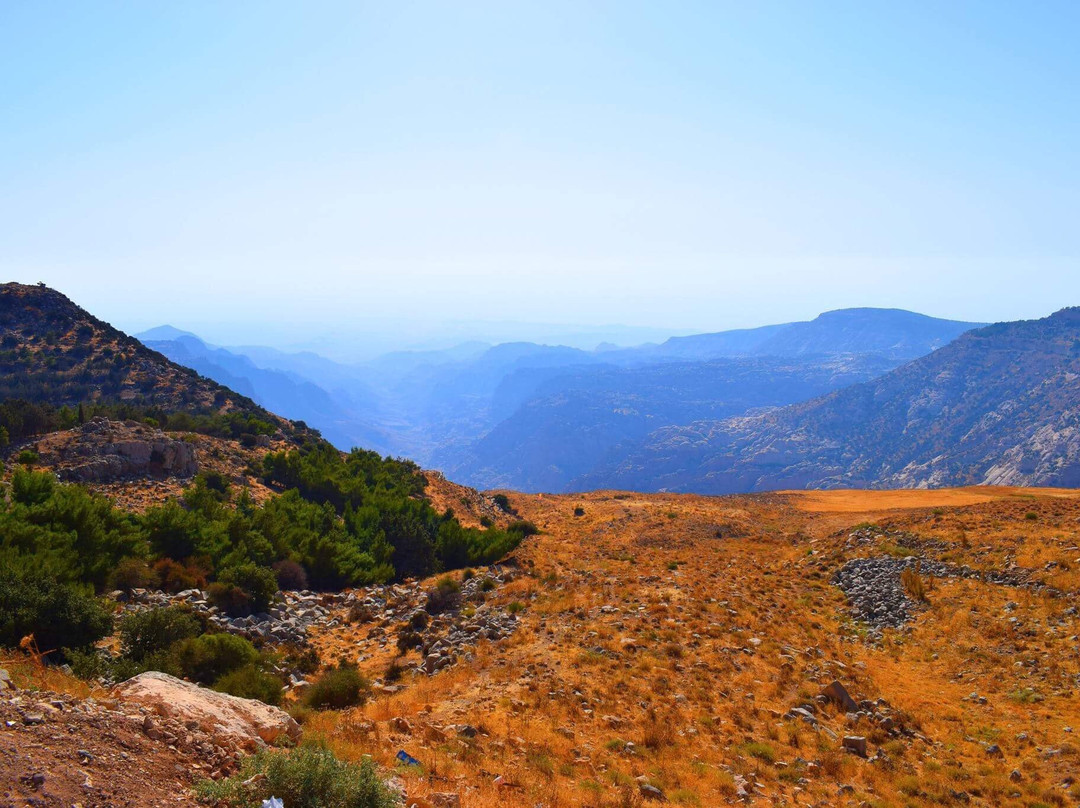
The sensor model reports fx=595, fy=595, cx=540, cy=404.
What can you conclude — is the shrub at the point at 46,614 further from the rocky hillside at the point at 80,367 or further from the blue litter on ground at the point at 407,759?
the rocky hillside at the point at 80,367

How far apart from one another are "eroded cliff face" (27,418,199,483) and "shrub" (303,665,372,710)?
61.2ft

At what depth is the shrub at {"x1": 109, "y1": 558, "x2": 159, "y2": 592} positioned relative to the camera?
1577 cm

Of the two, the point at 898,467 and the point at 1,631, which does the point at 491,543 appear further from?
the point at 898,467

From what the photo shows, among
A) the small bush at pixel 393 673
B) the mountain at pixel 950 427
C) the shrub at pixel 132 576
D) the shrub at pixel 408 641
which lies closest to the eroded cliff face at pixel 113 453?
the shrub at pixel 132 576

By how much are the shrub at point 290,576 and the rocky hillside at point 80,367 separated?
30.3 m

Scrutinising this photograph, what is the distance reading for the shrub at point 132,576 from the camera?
15766 mm

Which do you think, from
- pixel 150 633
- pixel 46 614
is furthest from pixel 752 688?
pixel 46 614

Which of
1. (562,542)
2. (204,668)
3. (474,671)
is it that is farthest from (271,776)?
(562,542)

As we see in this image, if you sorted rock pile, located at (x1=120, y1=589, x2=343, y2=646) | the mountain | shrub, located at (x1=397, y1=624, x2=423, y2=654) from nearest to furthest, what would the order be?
rock pile, located at (x1=120, y1=589, x2=343, y2=646) < shrub, located at (x1=397, y1=624, x2=423, y2=654) < the mountain

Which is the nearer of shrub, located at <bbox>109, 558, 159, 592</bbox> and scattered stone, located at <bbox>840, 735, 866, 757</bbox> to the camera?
scattered stone, located at <bbox>840, 735, 866, 757</bbox>

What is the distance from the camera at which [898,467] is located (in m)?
144

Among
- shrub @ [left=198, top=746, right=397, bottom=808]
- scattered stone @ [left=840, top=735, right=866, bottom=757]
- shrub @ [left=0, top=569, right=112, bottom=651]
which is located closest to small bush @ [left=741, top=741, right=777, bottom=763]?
scattered stone @ [left=840, top=735, right=866, bottom=757]

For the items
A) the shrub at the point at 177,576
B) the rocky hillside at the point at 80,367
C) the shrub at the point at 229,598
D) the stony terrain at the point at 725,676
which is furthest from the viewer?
the rocky hillside at the point at 80,367

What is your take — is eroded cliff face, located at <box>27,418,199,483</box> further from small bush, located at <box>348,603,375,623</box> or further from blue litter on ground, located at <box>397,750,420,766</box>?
blue litter on ground, located at <box>397,750,420,766</box>
